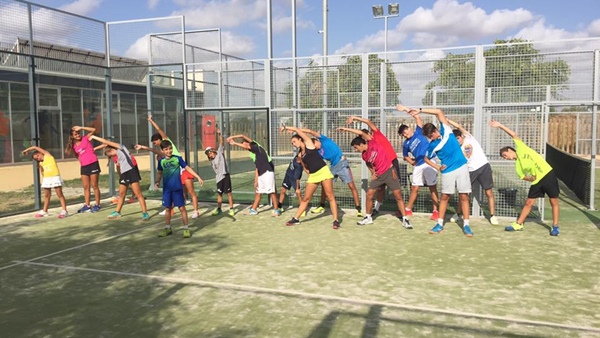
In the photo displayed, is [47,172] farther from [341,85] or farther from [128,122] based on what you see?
A: [128,122]

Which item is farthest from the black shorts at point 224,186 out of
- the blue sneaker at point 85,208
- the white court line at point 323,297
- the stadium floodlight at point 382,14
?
the stadium floodlight at point 382,14

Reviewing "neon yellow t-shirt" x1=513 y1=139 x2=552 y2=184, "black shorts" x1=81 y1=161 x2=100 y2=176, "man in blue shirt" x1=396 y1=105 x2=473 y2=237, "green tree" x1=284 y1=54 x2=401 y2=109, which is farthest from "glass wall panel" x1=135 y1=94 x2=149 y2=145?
"neon yellow t-shirt" x1=513 y1=139 x2=552 y2=184

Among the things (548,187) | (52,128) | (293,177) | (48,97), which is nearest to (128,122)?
(52,128)

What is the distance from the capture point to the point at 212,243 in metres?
7.26

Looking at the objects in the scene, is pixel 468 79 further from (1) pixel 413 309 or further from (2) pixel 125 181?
(2) pixel 125 181

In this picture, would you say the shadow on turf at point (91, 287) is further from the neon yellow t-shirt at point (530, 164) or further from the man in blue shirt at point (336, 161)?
the neon yellow t-shirt at point (530, 164)

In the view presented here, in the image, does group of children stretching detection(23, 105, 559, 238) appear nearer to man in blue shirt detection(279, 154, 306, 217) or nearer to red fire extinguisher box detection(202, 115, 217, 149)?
man in blue shirt detection(279, 154, 306, 217)

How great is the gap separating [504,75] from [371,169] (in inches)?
124

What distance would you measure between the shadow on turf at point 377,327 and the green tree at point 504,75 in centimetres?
583

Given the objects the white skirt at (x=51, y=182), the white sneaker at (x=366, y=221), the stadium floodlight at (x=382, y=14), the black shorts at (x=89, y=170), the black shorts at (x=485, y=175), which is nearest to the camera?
the black shorts at (x=485, y=175)

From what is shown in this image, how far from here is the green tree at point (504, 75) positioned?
855cm

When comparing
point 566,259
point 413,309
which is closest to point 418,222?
point 566,259

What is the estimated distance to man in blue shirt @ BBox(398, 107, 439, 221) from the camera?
8578 mm

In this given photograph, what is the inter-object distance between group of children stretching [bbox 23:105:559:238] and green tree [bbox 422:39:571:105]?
37.1 inches
